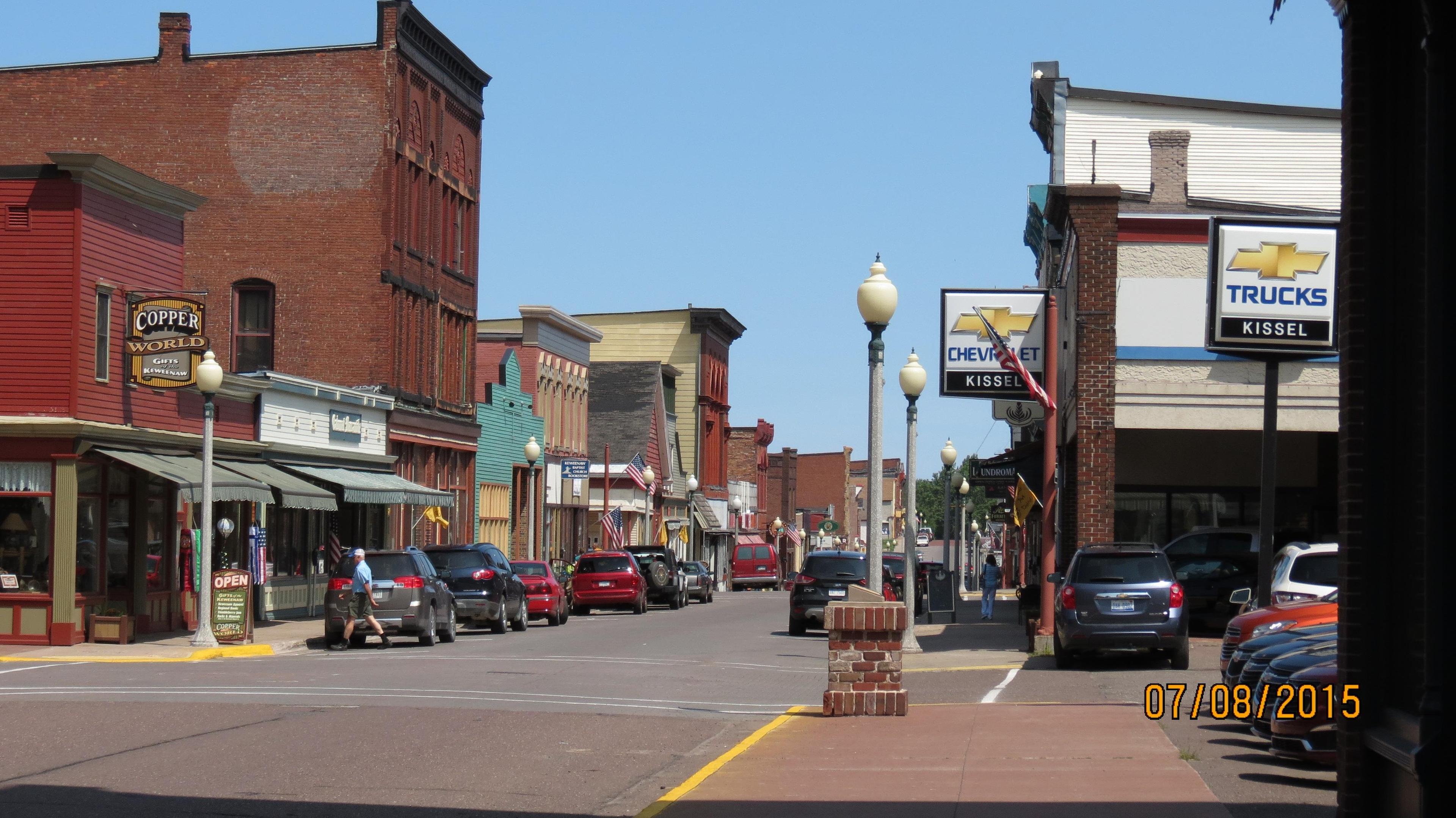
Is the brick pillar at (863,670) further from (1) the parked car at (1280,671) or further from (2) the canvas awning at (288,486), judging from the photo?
(2) the canvas awning at (288,486)

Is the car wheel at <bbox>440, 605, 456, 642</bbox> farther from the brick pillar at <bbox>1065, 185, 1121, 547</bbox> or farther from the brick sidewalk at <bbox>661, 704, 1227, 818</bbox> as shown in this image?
the brick sidewalk at <bbox>661, 704, 1227, 818</bbox>

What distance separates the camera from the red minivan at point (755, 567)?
70.9 metres

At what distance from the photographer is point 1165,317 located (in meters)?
27.5

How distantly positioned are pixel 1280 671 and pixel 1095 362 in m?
15.2

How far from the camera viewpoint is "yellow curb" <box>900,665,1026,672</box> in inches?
886

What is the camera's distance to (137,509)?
28.2m

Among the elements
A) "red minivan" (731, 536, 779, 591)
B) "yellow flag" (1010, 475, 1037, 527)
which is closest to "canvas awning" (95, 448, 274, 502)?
"yellow flag" (1010, 475, 1037, 527)

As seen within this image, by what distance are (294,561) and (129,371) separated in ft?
32.6

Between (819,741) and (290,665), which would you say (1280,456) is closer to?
(290,665)

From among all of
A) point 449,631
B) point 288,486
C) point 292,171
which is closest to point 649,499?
point 292,171

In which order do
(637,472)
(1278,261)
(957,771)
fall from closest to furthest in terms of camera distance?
1. (957,771)
2. (1278,261)
3. (637,472)

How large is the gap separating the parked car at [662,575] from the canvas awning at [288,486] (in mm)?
11611

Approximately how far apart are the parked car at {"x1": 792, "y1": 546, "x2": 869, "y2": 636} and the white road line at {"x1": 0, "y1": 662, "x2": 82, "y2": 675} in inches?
526

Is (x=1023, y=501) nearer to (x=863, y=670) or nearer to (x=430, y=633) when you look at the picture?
(x=430, y=633)
